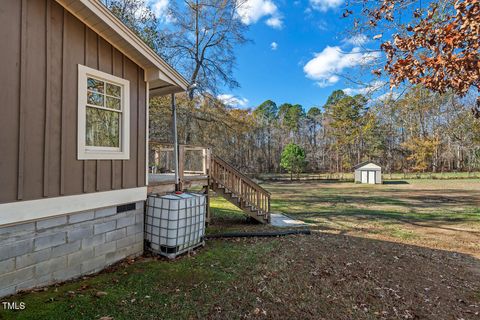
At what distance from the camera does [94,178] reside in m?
4.23

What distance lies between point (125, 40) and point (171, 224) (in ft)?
11.5

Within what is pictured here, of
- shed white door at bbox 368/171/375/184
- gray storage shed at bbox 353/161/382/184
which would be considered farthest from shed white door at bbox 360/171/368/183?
shed white door at bbox 368/171/375/184

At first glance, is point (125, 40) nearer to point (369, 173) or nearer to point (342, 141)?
point (369, 173)

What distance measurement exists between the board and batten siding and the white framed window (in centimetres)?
11

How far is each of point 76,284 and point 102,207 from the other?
1.20 metres

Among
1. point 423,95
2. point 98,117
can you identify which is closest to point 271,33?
point 423,95

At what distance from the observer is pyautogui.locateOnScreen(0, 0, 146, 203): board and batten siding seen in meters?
3.24

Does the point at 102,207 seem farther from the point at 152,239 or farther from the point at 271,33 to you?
the point at 271,33

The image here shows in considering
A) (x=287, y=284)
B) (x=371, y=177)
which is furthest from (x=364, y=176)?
(x=287, y=284)

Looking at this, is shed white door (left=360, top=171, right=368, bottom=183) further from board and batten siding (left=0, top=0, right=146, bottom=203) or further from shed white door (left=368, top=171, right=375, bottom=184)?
board and batten siding (left=0, top=0, right=146, bottom=203)

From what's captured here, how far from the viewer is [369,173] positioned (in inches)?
1132

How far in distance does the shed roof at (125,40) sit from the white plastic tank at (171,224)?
2561mm

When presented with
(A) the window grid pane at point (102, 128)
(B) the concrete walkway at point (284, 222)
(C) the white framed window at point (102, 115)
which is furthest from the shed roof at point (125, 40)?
(B) the concrete walkway at point (284, 222)

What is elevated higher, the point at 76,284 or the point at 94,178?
the point at 94,178
